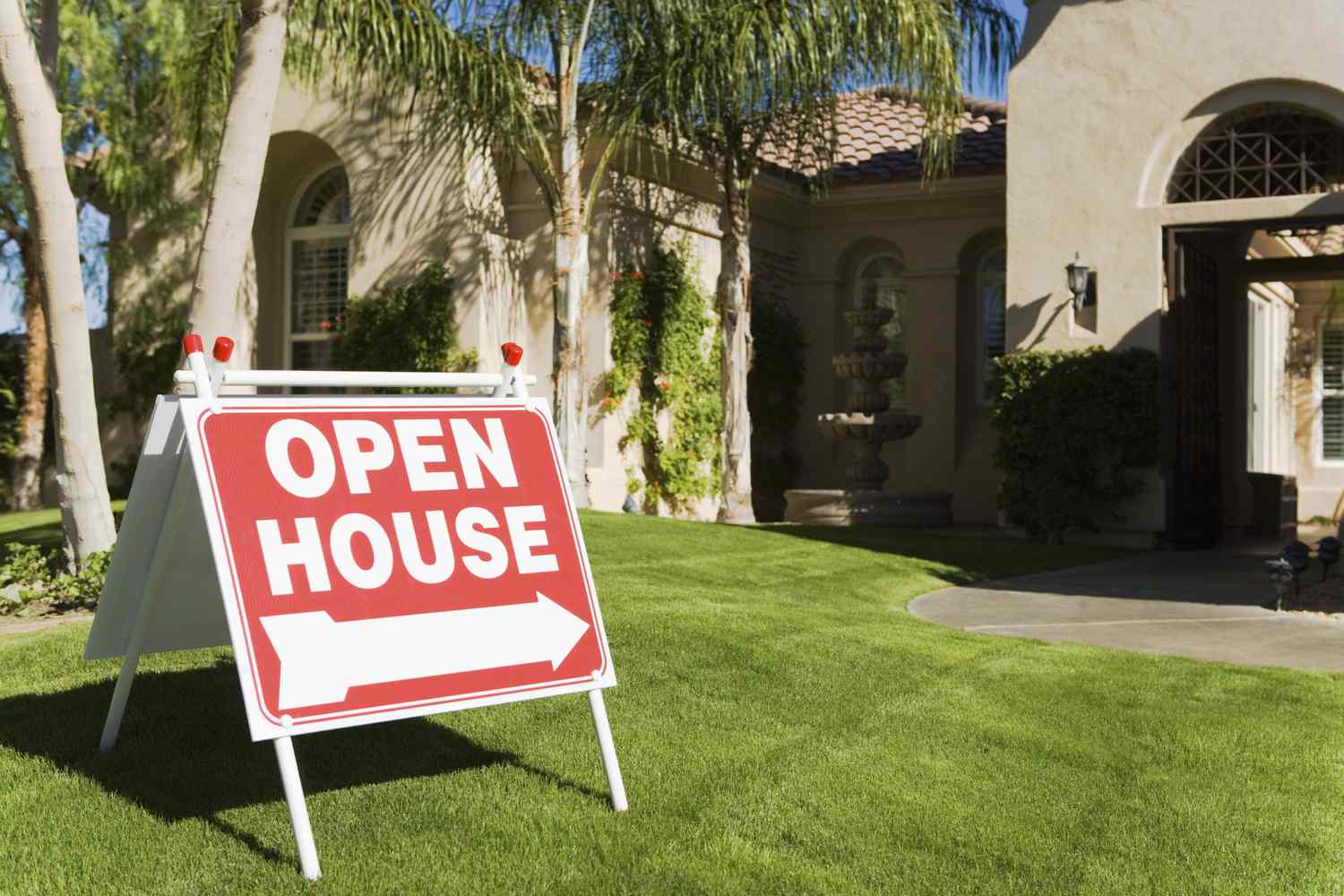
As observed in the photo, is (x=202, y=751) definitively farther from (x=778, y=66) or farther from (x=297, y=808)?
(x=778, y=66)

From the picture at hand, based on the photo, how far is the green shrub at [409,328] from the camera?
565 inches

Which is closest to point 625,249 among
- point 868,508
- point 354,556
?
point 868,508

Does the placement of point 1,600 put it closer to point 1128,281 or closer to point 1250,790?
point 1250,790

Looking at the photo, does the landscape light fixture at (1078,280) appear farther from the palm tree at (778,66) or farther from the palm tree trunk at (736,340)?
the palm tree trunk at (736,340)

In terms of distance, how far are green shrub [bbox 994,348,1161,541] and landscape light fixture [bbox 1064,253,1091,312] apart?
1.68 feet

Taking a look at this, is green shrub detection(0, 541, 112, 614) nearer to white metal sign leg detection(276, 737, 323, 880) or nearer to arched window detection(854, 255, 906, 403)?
white metal sign leg detection(276, 737, 323, 880)

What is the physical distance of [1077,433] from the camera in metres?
13.3

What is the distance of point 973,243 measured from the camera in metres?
17.0

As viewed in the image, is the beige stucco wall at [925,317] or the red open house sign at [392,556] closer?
the red open house sign at [392,556]

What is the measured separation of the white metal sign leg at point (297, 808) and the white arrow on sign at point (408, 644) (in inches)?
4.4

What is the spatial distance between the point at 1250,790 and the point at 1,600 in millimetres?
6033

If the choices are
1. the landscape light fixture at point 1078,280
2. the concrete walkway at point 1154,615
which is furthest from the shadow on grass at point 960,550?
the landscape light fixture at point 1078,280

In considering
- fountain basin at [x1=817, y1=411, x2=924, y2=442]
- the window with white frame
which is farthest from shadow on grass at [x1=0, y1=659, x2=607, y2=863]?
the window with white frame

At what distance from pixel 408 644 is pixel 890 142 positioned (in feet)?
53.1
